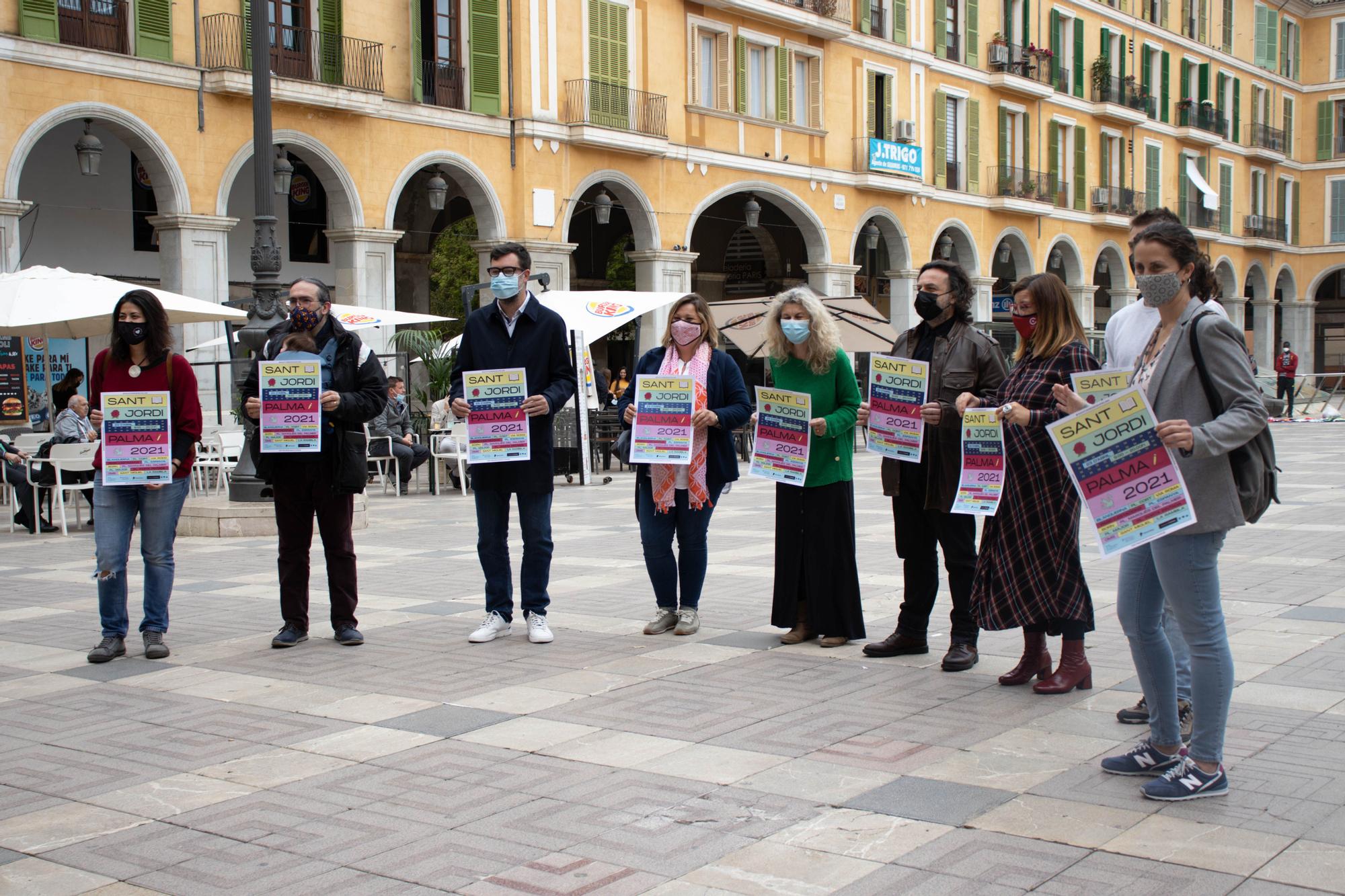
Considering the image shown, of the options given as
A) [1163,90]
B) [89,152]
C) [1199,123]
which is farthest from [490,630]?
[1199,123]

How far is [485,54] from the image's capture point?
24719 millimetres

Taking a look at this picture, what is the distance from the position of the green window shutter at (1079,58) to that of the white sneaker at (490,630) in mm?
37893

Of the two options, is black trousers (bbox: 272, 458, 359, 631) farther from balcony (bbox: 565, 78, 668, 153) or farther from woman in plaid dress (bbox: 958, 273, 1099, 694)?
balcony (bbox: 565, 78, 668, 153)

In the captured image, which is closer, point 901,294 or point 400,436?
point 400,436

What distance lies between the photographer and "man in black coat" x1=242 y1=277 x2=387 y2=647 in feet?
22.8

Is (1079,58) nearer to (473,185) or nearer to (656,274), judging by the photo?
(656,274)

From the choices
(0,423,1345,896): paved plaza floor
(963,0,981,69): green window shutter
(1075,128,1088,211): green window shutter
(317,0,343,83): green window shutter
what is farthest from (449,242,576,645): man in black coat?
(1075,128,1088,211): green window shutter

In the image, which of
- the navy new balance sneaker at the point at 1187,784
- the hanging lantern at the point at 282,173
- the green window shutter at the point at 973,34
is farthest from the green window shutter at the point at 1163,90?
the navy new balance sneaker at the point at 1187,784

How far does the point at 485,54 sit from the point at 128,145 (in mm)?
6690

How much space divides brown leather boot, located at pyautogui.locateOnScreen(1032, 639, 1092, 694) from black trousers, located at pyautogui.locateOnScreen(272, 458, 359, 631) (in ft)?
11.1

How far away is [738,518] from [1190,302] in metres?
9.03

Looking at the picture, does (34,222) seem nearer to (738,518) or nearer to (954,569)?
(738,518)

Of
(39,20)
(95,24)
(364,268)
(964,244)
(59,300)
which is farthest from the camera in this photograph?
(964,244)

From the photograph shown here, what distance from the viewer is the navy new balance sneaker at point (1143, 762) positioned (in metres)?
4.42
